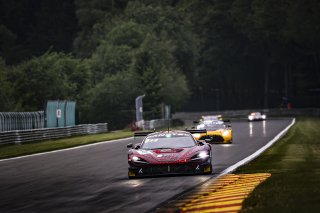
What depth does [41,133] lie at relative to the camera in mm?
48688

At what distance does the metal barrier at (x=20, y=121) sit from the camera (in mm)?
44406

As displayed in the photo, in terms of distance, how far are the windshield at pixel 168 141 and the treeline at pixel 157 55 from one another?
5053 centimetres

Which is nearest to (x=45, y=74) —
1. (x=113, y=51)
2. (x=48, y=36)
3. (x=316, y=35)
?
(x=113, y=51)

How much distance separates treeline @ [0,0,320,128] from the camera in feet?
294

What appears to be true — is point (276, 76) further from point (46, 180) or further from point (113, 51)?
point (46, 180)

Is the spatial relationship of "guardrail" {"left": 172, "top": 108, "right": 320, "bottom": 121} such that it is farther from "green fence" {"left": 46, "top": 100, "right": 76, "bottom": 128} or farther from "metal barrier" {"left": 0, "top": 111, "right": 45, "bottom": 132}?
"metal barrier" {"left": 0, "top": 111, "right": 45, "bottom": 132}

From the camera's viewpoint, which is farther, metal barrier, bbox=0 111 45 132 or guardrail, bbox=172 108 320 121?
guardrail, bbox=172 108 320 121

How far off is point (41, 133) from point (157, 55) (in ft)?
188

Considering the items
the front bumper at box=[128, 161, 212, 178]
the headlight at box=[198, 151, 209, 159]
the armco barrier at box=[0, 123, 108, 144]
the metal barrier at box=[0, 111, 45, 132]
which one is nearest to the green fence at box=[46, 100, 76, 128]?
the armco barrier at box=[0, 123, 108, 144]

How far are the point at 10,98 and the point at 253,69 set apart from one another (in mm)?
86832

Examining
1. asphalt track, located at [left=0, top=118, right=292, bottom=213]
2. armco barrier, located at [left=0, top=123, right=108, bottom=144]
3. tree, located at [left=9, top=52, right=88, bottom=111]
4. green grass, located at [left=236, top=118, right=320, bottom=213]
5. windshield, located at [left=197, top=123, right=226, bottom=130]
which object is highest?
tree, located at [left=9, top=52, right=88, bottom=111]

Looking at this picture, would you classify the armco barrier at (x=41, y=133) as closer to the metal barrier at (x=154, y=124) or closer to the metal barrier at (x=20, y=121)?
the metal barrier at (x=20, y=121)

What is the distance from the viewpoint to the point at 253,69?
15762 cm

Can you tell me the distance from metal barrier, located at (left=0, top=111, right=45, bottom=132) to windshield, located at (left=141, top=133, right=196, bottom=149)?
923 inches
